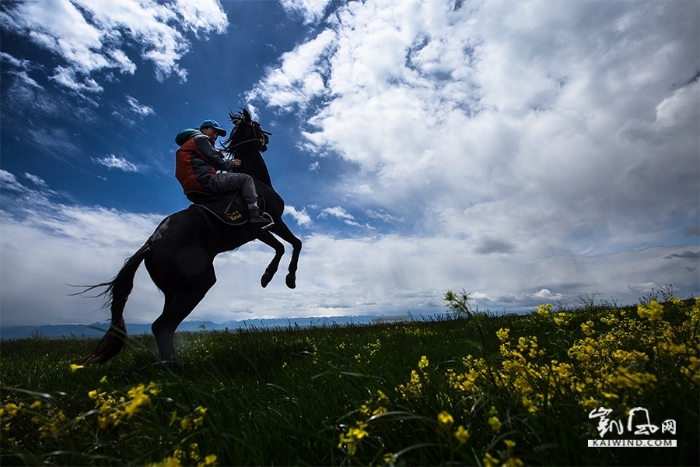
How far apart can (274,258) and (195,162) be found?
8.41ft

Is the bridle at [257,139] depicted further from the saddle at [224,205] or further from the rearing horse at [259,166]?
the saddle at [224,205]

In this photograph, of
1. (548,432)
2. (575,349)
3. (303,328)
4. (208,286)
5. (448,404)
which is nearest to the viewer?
(548,432)

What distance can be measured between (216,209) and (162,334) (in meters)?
2.22

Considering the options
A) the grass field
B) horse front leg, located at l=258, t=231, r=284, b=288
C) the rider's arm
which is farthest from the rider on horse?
the grass field

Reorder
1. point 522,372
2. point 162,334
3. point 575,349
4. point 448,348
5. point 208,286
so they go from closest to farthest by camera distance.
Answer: point 522,372 < point 575,349 < point 448,348 < point 162,334 < point 208,286

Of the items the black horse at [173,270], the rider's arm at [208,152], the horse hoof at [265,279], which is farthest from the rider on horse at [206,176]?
the horse hoof at [265,279]

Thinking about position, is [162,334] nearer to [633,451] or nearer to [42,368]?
[42,368]

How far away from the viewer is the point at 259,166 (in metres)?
7.92

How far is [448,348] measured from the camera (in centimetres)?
495

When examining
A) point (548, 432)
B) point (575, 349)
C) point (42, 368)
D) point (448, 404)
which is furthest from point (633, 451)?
point (42, 368)

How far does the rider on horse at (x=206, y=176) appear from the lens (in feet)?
21.7

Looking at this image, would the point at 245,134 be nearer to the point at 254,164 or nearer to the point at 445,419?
the point at 254,164

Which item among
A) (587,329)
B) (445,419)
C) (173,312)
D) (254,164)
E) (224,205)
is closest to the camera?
(445,419)

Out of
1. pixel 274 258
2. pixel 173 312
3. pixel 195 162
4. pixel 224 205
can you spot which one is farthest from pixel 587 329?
pixel 195 162
